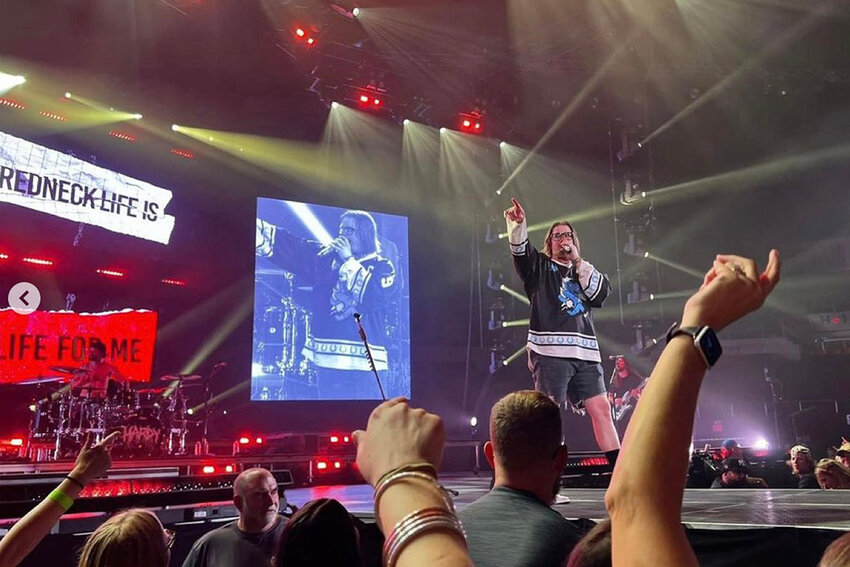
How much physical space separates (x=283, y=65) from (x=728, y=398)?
12.4 m

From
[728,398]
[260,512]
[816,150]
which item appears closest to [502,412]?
[260,512]

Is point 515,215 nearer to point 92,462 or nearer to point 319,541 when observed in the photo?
point 92,462

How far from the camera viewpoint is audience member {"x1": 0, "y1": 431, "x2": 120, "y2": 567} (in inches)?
67.8

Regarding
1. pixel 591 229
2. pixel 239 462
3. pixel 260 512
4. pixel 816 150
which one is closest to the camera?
pixel 260 512

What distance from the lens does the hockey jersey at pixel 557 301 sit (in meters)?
5.66

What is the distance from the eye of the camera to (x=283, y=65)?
12.3 m

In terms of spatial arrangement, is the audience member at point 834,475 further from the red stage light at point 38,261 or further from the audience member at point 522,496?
the red stage light at point 38,261

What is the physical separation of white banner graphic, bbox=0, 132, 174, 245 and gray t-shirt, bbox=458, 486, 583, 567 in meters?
10.5

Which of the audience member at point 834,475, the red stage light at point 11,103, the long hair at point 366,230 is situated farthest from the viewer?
the long hair at point 366,230

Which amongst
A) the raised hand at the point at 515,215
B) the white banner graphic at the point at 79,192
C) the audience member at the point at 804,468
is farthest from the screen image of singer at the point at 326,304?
the audience member at the point at 804,468

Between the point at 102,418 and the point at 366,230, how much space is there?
5815mm

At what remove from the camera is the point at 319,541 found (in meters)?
1.05

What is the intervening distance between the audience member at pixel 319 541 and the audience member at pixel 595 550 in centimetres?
38

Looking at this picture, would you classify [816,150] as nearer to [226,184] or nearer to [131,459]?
[226,184]
